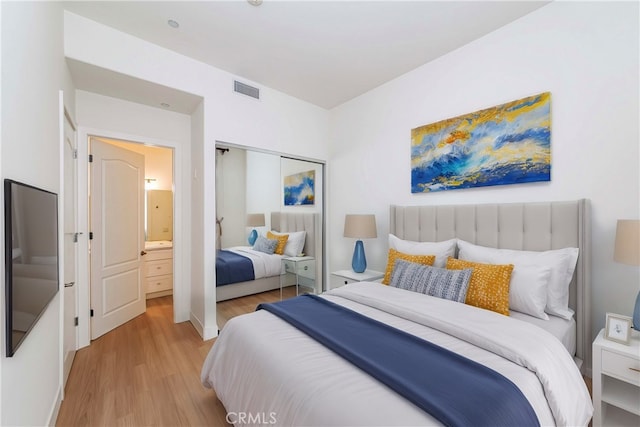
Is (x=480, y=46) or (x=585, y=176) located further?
(x=480, y=46)

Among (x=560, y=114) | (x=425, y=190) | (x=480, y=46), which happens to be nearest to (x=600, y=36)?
(x=560, y=114)

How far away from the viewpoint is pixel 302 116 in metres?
3.79

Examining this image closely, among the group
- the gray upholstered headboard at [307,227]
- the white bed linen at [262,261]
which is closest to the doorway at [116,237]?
the white bed linen at [262,261]

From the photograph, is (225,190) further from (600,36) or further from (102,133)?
(600,36)

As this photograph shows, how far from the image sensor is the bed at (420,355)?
1051 mm

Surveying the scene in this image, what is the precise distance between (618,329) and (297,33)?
306 cm

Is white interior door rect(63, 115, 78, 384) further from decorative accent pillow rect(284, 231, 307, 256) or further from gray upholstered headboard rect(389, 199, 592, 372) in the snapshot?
gray upholstered headboard rect(389, 199, 592, 372)

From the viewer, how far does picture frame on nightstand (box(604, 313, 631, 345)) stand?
1.55 m

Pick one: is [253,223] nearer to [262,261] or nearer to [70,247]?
[262,261]

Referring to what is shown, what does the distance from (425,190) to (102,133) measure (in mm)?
3352

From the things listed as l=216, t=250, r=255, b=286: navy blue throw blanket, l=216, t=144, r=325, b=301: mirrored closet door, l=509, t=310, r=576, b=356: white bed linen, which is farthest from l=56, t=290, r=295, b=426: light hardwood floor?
l=509, t=310, r=576, b=356: white bed linen

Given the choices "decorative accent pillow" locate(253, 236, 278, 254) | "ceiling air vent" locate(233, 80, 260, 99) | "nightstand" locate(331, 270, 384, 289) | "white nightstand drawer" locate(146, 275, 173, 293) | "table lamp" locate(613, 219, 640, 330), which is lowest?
"white nightstand drawer" locate(146, 275, 173, 293)

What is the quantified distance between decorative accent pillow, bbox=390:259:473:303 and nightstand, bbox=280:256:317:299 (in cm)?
160
